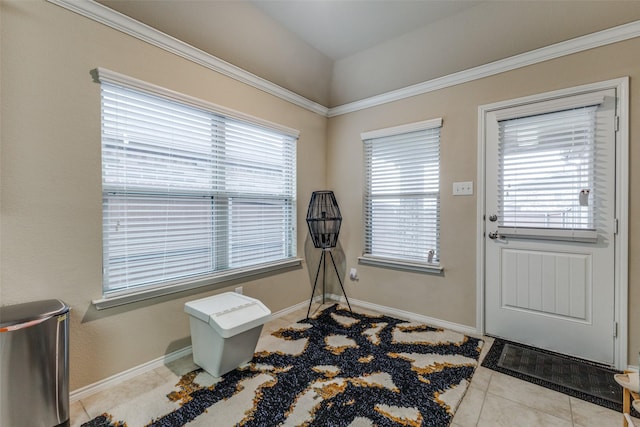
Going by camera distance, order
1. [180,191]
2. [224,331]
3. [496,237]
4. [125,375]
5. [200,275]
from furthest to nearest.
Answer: [496,237]
[200,275]
[180,191]
[125,375]
[224,331]

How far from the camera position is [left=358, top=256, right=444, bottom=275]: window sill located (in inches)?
111

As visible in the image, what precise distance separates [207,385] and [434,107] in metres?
3.14

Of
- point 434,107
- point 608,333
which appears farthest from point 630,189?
point 434,107

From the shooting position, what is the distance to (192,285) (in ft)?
7.45

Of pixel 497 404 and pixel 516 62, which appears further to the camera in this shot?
pixel 516 62

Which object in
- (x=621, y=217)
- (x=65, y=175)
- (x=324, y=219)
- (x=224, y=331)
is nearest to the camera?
(x=65, y=175)

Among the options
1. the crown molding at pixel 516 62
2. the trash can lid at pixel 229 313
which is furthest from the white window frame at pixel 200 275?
the crown molding at pixel 516 62

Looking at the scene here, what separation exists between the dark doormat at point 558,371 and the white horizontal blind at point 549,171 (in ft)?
3.41

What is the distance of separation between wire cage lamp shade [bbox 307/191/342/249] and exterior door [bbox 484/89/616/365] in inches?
62.8

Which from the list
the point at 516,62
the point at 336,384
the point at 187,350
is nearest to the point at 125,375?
the point at 187,350

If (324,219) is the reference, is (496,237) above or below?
below

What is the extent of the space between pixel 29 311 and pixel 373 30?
3.24m

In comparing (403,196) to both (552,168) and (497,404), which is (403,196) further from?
(497,404)

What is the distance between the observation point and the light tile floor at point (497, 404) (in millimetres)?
1551
